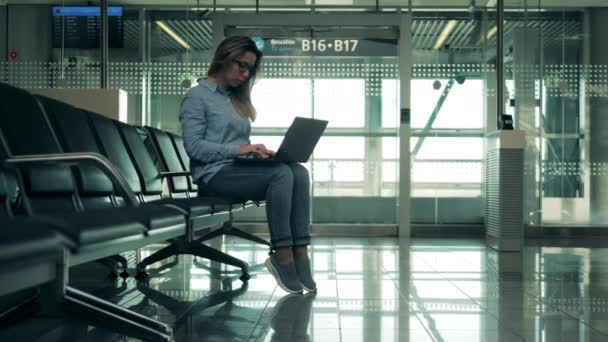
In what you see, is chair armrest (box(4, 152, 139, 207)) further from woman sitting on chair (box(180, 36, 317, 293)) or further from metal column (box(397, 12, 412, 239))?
metal column (box(397, 12, 412, 239))

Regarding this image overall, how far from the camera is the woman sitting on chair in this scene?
3502 mm

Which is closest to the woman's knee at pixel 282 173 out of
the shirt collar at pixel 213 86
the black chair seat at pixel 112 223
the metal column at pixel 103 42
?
the shirt collar at pixel 213 86

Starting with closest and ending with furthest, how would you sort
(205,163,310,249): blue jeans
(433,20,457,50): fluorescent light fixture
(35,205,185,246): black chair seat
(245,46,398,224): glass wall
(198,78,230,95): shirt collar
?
(35,205,185,246): black chair seat → (205,163,310,249): blue jeans → (198,78,230,95): shirt collar → (245,46,398,224): glass wall → (433,20,457,50): fluorescent light fixture

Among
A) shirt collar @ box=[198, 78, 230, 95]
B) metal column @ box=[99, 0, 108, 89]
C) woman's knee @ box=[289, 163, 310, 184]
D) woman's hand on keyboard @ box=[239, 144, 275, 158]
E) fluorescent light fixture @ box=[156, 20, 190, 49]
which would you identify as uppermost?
fluorescent light fixture @ box=[156, 20, 190, 49]

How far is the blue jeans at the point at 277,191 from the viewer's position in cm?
349

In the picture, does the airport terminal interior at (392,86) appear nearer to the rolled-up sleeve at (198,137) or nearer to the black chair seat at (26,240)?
the rolled-up sleeve at (198,137)

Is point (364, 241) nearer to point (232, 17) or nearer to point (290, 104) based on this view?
point (290, 104)

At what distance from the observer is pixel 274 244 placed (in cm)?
351

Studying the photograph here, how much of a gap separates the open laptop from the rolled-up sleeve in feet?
0.26

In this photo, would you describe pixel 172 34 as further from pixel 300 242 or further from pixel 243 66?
pixel 300 242

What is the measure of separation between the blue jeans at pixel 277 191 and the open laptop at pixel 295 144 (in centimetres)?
3

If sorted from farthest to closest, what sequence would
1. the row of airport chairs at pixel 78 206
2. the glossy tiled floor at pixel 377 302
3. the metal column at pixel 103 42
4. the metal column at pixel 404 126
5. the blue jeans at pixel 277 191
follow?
the metal column at pixel 404 126
the metal column at pixel 103 42
the blue jeans at pixel 277 191
the glossy tiled floor at pixel 377 302
the row of airport chairs at pixel 78 206

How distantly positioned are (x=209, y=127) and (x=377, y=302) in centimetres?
111

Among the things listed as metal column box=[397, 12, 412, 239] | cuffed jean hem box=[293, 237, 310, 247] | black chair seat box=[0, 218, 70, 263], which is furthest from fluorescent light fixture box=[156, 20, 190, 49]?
black chair seat box=[0, 218, 70, 263]
